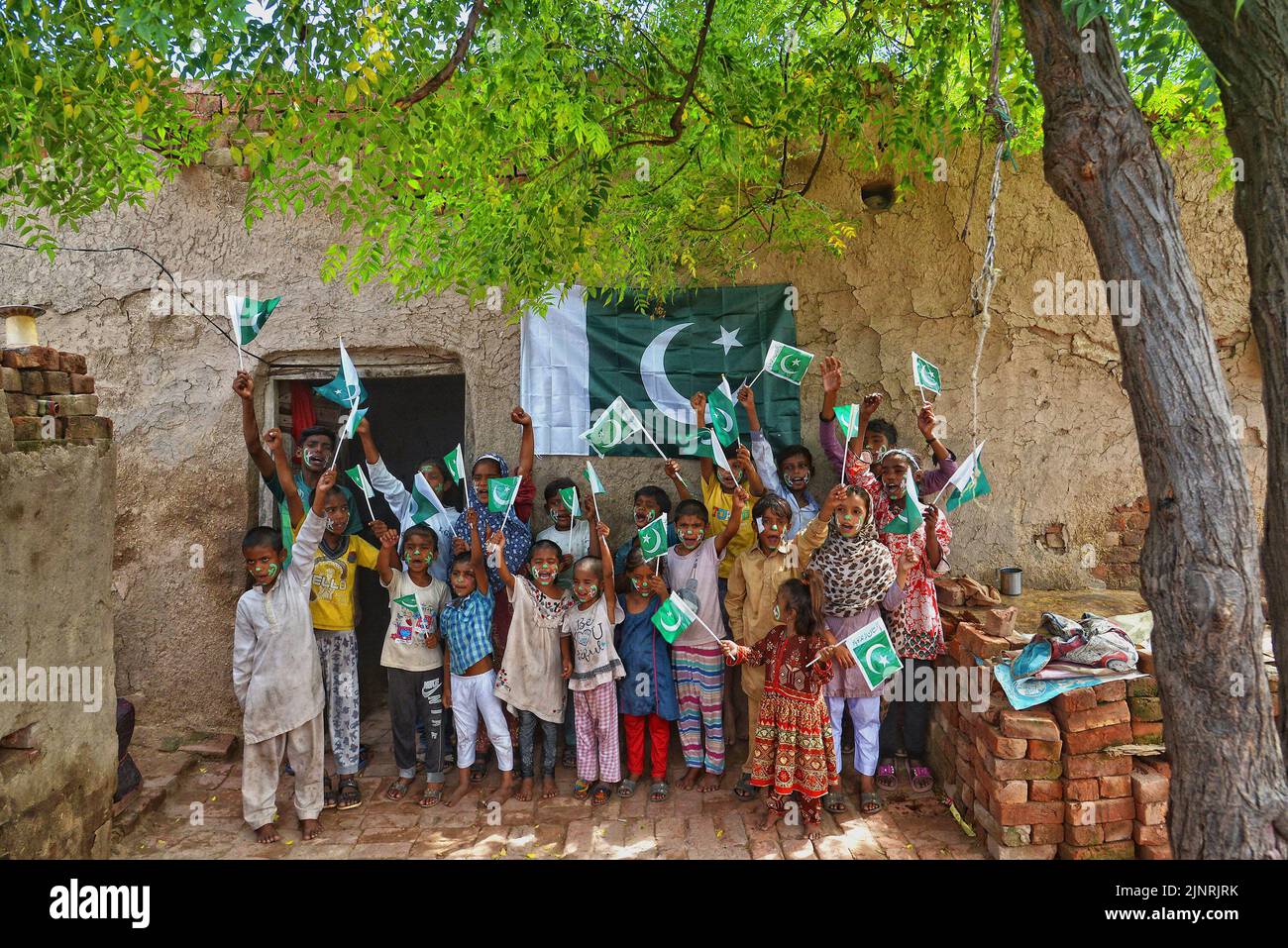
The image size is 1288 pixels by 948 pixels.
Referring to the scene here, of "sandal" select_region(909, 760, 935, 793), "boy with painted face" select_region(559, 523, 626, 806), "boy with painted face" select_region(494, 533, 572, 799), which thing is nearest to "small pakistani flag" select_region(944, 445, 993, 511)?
"sandal" select_region(909, 760, 935, 793)

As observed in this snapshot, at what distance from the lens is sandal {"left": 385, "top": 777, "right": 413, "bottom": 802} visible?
4.68 metres

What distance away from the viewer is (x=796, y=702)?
4125mm

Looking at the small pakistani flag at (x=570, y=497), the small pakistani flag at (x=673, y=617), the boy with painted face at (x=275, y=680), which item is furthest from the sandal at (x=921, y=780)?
the boy with painted face at (x=275, y=680)

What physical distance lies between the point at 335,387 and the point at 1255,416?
564 centimetres

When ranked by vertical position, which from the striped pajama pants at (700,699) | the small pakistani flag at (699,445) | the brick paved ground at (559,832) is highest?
the small pakistani flag at (699,445)

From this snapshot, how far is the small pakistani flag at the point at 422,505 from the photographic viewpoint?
470 cm

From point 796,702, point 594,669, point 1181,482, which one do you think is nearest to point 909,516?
point 796,702

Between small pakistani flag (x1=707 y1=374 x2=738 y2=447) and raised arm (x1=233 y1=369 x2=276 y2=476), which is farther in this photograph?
small pakistani flag (x1=707 y1=374 x2=738 y2=447)

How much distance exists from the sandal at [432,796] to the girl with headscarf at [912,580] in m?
2.46

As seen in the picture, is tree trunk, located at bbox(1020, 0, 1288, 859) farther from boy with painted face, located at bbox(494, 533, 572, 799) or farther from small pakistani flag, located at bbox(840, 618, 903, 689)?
boy with painted face, located at bbox(494, 533, 572, 799)

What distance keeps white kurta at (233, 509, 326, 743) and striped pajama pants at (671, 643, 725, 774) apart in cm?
197

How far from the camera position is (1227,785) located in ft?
8.23

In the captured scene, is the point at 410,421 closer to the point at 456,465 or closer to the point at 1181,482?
the point at 456,465

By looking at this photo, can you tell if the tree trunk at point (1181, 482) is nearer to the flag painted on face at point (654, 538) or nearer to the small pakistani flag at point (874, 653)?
the small pakistani flag at point (874, 653)
